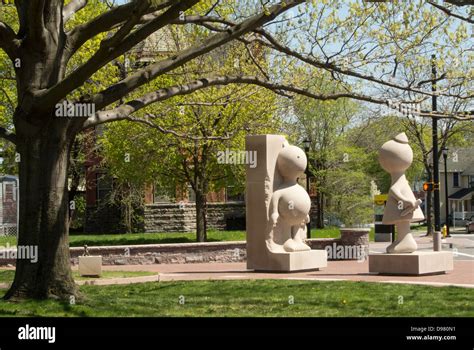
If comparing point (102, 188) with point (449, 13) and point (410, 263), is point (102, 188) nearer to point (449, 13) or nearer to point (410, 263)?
point (410, 263)

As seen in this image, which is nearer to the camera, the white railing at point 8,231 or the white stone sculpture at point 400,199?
the white stone sculpture at point 400,199

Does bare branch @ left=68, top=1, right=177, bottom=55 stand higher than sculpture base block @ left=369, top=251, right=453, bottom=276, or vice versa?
bare branch @ left=68, top=1, right=177, bottom=55

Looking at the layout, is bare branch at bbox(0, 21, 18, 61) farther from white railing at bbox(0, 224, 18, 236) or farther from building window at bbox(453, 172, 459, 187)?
building window at bbox(453, 172, 459, 187)

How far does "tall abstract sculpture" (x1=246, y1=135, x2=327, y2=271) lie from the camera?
67.3ft

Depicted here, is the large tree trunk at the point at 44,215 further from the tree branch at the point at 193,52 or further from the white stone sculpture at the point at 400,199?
the white stone sculpture at the point at 400,199

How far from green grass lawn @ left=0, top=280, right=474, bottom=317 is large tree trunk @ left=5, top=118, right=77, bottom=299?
0.50 metres

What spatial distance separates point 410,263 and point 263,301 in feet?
21.9

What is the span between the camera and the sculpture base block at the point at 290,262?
67.3ft

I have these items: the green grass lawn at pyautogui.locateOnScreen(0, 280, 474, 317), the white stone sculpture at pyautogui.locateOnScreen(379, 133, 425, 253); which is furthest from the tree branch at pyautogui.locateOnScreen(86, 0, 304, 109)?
the white stone sculpture at pyautogui.locateOnScreen(379, 133, 425, 253)

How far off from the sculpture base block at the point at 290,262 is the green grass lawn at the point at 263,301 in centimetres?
333

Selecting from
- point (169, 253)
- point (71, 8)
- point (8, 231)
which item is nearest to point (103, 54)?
point (71, 8)

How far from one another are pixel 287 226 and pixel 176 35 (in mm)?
11382

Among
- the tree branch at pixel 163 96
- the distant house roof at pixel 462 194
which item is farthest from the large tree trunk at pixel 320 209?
the distant house roof at pixel 462 194
